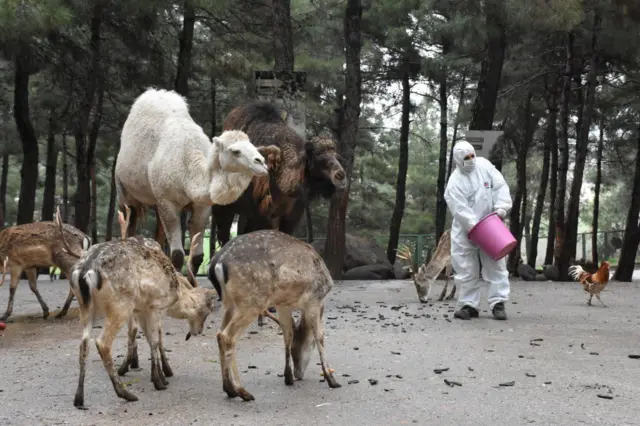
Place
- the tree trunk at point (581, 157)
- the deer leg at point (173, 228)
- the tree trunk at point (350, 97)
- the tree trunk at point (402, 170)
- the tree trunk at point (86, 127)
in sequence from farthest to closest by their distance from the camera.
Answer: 1. the tree trunk at point (402, 170)
2. the tree trunk at point (581, 157)
3. the tree trunk at point (86, 127)
4. the tree trunk at point (350, 97)
5. the deer leg at point (173, 228)

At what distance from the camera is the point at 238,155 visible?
291 inches

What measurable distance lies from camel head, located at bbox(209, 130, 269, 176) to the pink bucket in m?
2.91

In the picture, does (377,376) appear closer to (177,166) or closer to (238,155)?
(238,155)

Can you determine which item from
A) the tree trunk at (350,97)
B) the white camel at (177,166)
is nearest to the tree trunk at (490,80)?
the tree trunk at (350,97)

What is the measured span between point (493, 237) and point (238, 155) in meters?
3.25

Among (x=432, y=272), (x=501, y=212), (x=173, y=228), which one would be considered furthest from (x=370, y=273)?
(x=173, y=228)

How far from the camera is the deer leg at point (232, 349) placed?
4742 mm

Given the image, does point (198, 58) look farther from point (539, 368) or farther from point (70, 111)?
point (539, 368)

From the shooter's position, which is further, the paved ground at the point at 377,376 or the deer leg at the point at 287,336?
the deer leg at the point at 287,336

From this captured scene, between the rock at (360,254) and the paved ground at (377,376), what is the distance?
1129 centimetres

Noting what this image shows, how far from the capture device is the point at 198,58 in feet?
67.2

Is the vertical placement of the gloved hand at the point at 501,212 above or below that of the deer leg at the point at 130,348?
above

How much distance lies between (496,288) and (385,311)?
1510mm

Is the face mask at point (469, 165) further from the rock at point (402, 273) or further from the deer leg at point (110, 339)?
the rock at point (402, 273)
